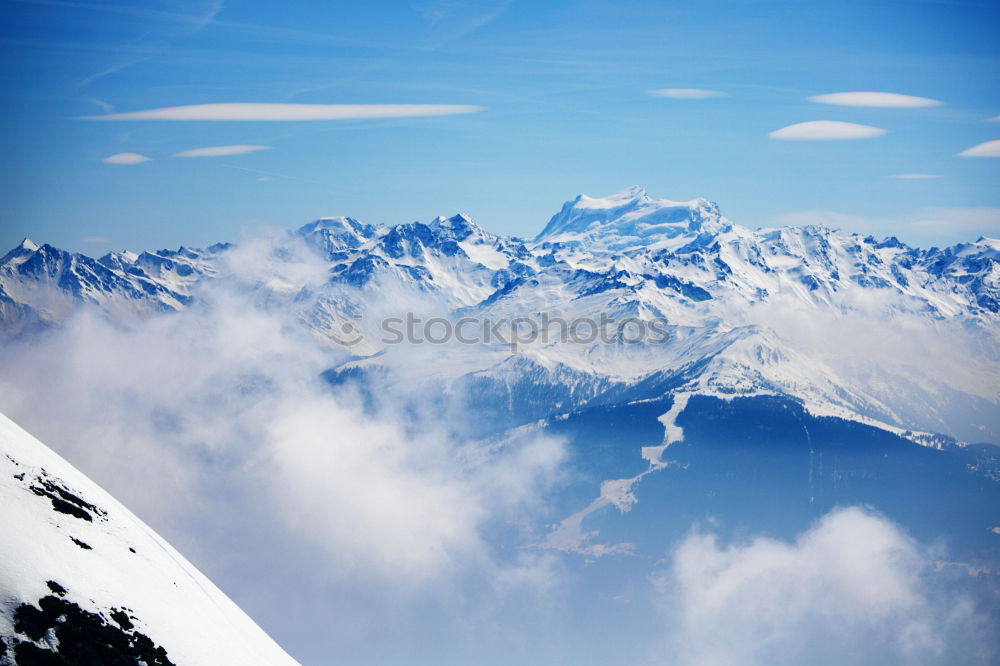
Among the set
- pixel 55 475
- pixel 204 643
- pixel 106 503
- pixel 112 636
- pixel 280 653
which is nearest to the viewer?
pixel 112 636

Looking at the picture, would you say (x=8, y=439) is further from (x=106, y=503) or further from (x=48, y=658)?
(x=48, y=658)

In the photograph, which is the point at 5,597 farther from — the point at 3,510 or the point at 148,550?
the point at 148,550

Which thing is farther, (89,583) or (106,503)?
(106,503)

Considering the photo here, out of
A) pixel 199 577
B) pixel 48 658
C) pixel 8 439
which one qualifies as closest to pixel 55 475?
pixel 8 439

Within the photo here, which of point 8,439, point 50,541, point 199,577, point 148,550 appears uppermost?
point 8,439

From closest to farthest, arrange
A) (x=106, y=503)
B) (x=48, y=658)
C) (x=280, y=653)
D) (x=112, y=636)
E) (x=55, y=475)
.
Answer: (x=48, y=658) < (x=112, y=636) < (x=55, y=475) < (x=106, y=503) < (x=280, y=653)

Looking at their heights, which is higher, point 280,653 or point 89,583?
point 89,583

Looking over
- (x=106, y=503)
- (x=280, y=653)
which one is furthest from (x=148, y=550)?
(x=280, y=653)
